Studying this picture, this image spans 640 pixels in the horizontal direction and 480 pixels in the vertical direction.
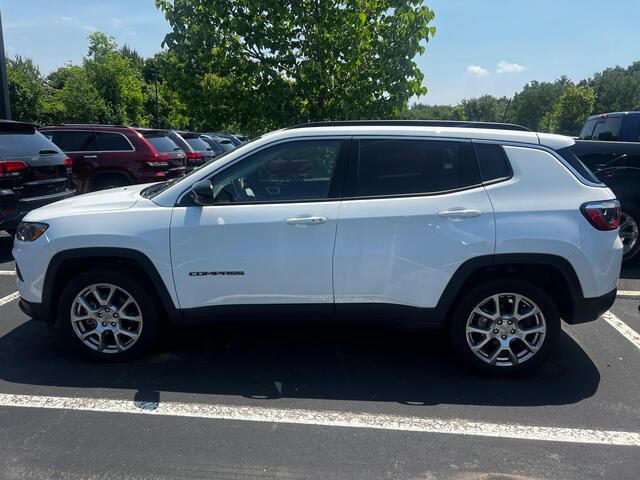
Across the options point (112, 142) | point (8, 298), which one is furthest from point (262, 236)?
point (112, 142)

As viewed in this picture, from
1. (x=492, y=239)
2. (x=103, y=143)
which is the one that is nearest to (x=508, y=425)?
(x=492, y=239)

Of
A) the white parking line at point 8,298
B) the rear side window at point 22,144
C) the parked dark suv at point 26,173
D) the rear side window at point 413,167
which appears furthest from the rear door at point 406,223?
the rear side window at point 22,144

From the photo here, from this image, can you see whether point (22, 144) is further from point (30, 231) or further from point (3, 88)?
point (3, 88)

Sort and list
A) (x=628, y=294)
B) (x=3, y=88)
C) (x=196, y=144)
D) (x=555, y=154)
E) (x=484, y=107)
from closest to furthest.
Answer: (x=555, y=154)
(x=628, y=294)
(x=3, y=88)
(x=196, y=144)
(x=484, y=107)

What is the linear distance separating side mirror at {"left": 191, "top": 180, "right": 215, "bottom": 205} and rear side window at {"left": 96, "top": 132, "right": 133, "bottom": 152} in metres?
6.84

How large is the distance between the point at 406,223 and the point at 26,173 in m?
5.75

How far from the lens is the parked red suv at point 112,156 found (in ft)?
32.4

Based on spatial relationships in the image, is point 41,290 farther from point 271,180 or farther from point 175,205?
point 271,180

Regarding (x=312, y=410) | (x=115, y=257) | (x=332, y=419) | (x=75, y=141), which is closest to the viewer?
(x=332, y=419)

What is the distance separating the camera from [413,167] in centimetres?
380

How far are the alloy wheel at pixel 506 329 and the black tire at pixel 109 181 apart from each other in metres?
7.95

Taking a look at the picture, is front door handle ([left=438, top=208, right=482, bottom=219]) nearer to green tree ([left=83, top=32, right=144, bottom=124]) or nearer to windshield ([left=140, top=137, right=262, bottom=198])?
windshield ([left=140, top=137, right=262, bottom=198])

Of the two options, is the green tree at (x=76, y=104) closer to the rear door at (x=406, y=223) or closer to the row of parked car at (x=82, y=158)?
the row of parked car at (x=82, y=158)

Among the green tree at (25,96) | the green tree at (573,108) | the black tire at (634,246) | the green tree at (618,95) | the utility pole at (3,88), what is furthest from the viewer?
the green tree at (618,95)
